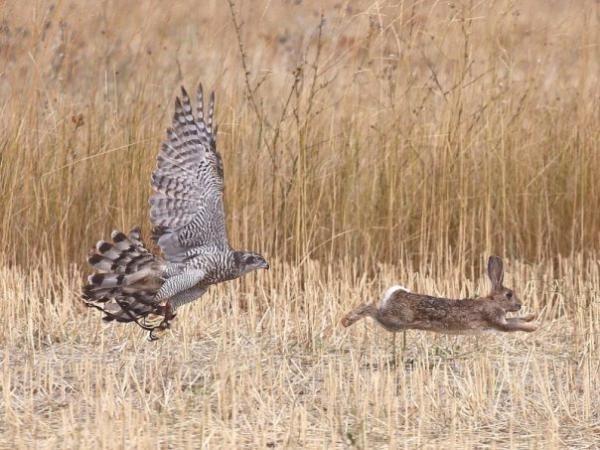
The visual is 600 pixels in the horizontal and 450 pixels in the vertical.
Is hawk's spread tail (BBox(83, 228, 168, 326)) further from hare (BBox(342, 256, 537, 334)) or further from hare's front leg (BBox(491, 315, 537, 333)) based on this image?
hare's front leg (BBox(491, 315, 537, 333))

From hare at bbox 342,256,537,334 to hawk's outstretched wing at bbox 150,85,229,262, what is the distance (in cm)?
75

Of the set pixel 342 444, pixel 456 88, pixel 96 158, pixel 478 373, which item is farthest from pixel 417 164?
pixel 342 444

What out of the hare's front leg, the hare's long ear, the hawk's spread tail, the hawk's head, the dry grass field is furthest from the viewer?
the dry grass field

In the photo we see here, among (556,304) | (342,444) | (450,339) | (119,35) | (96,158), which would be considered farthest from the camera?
(119,35)

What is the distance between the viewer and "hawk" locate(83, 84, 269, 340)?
594cm

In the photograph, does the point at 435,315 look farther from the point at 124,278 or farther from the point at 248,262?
the point at 124,278

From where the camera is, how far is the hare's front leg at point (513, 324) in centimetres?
629

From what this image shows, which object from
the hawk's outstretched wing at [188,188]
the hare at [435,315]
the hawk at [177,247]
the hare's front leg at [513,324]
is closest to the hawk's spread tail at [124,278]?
the hawk at [177,247]

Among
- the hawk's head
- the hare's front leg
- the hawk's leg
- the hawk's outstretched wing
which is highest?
the hawk's outstretched wing

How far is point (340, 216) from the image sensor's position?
783 cm

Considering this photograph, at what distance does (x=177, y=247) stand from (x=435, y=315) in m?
1.17

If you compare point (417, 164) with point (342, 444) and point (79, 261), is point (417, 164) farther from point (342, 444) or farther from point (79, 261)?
point (342, 444)

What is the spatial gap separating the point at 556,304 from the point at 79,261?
8.41 feet

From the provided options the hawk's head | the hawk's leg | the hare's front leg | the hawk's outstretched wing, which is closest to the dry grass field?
the hare's front leg
